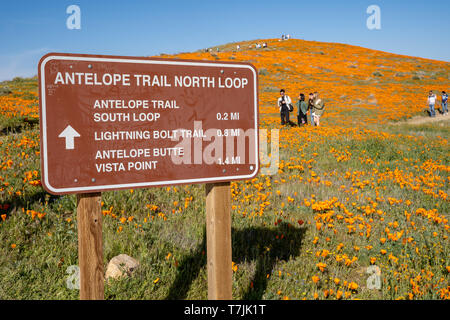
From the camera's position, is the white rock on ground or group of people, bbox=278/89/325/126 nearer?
the white rock on ground

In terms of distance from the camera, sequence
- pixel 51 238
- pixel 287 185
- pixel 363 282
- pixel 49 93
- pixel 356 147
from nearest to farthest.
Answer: pixel 49 93, pixel 363 282, pixel 51 238, pixel 287 185, pixel 356 147

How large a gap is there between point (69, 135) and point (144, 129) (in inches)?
19.7

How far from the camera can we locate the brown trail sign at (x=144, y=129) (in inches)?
86.1

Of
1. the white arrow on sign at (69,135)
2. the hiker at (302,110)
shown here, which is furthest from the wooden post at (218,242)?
the hiker at (302,110)

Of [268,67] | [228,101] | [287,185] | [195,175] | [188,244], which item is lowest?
[188,244]

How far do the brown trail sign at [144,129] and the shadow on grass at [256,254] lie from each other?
0.87 m

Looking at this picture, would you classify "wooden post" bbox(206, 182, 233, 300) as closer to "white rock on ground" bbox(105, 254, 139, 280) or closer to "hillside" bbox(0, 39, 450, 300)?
"hillside" bbox(0, 39, 450, 300)

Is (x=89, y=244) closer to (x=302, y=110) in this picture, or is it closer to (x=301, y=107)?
(x=301, y=107)

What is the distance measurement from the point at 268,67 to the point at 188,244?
1569 inches

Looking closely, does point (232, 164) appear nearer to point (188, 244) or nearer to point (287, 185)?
point (188, 244)

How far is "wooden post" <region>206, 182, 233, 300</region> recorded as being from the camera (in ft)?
8.55

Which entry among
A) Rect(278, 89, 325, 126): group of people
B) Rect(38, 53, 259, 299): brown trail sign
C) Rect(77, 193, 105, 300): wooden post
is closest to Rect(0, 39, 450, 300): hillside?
Rect(77, 193, 105, 300): wooden post

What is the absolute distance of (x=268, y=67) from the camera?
136ft
